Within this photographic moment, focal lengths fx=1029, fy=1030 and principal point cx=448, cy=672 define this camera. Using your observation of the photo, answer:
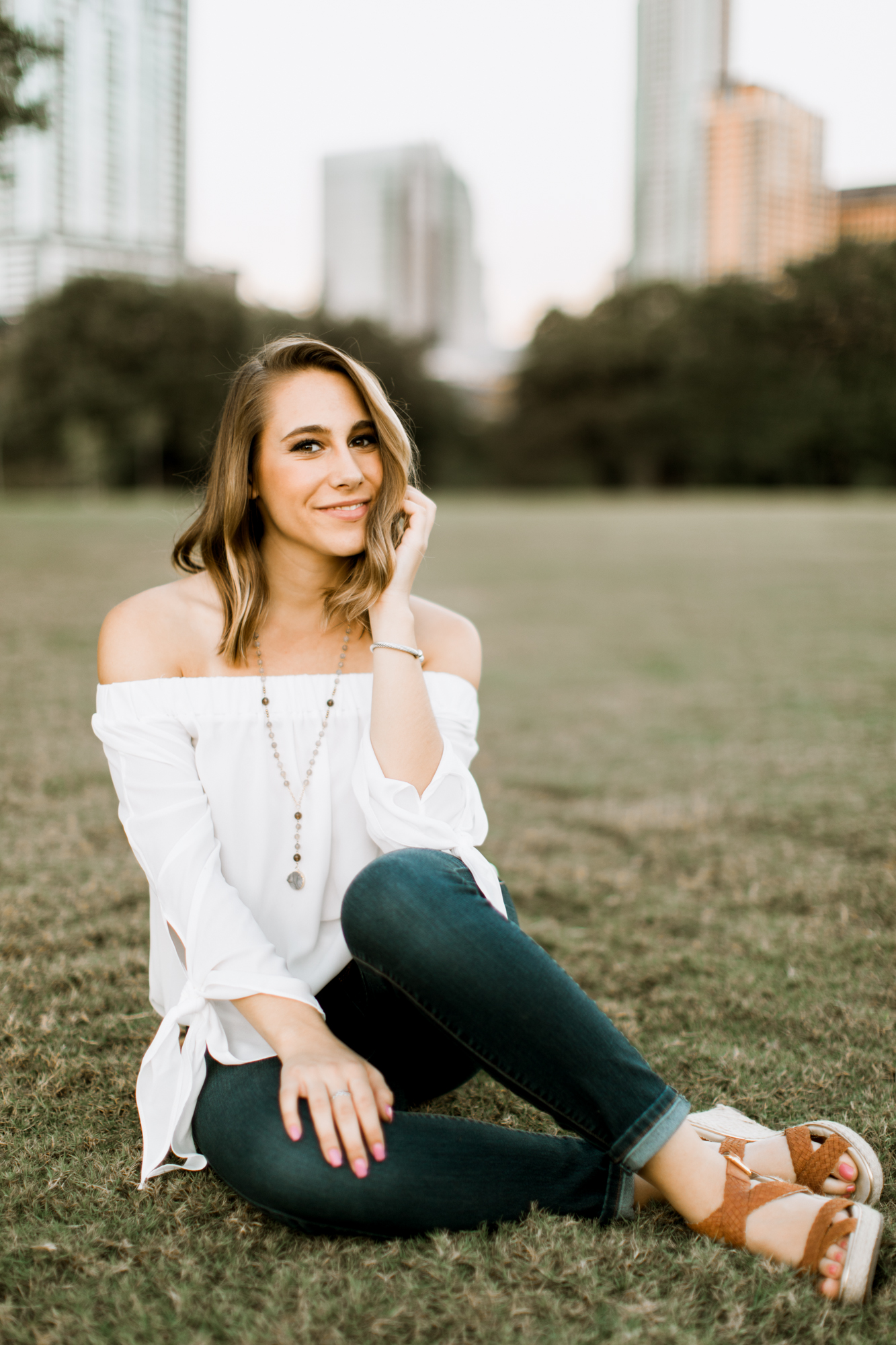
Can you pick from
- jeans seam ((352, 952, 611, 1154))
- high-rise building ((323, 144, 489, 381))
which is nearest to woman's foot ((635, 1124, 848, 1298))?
jeans seam ((352, 952, 611, 1154))

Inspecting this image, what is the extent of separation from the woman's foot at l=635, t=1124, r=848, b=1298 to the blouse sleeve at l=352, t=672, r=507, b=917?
470 mm

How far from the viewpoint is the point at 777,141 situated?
7306 cm

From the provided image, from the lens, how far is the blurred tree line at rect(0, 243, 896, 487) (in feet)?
133

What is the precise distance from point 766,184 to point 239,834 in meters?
82.4

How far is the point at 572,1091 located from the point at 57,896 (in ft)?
7.50

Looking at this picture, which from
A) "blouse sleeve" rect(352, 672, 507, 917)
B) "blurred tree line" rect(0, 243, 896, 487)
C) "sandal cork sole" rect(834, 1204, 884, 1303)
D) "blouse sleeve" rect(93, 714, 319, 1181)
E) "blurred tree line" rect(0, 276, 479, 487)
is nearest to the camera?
"sandal cork sole" rect(834, 1204, 884, 1303)

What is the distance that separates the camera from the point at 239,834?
2.03 metres

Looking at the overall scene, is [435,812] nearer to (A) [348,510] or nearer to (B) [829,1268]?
(A) [348,510]

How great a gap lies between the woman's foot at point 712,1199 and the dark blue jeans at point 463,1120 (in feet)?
0.12

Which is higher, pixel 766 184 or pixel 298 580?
pixel 766 184

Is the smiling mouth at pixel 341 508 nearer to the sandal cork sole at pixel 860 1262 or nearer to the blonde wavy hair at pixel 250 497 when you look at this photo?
the blonde wavy hair at pixel 250 497

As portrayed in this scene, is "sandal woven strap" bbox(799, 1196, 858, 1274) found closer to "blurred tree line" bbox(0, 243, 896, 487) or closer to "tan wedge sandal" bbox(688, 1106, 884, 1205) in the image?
"tan wedge sandal" bbox(688, 1106, 884, 1205)

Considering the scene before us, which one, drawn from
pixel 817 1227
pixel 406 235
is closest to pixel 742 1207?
pixel 817 1227

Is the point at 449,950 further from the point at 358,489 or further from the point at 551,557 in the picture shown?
the point at 551,557
